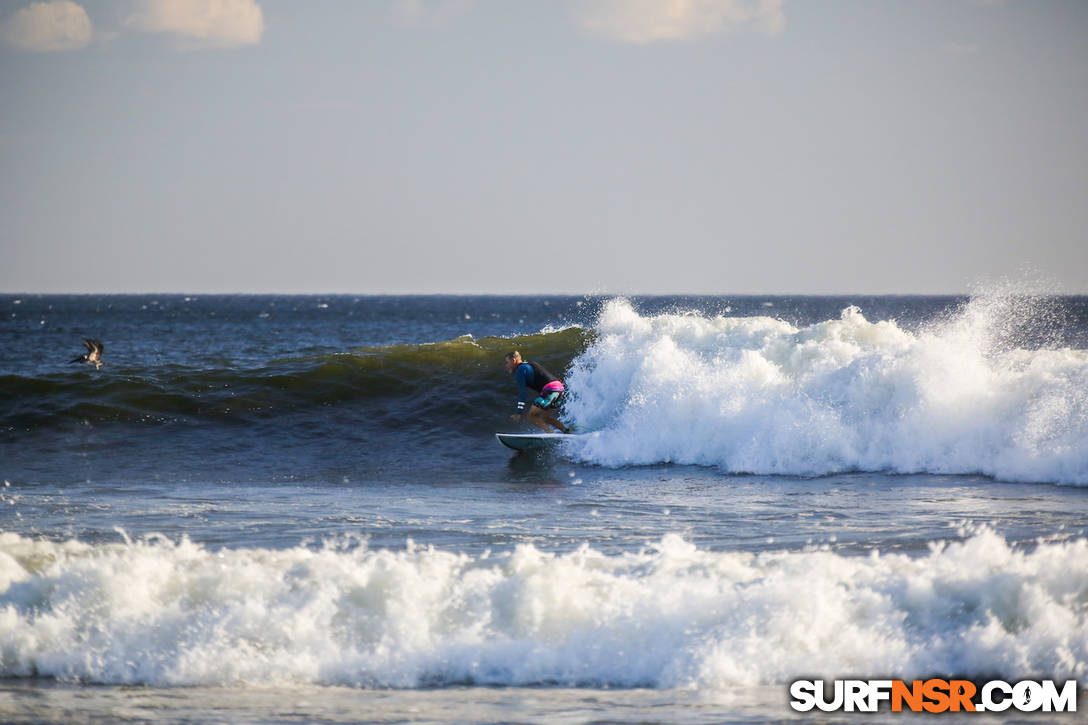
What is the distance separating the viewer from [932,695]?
22.0 ft

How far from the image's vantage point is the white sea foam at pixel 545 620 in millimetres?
7121

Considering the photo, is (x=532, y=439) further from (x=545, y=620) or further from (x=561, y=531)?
(x=545, y=620)

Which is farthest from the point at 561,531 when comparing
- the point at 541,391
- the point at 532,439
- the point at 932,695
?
the point at 541,391

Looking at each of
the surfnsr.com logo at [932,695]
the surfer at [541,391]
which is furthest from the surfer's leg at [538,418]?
the surfnsr.com logo at [932,695]

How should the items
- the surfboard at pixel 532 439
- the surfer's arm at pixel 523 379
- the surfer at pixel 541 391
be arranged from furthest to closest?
the surfboard at pixel 532 439
the surfer at pixel 541 391
the surfer's arm at pixel 523 379

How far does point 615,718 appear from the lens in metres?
6.29

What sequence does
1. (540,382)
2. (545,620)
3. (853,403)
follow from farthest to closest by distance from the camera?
1. (853,403)
2. (540,382)
3. (545,620)

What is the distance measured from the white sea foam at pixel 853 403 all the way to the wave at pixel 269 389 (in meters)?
2.97

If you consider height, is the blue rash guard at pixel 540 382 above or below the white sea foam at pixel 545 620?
above

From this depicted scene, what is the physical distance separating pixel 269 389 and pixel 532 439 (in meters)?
6.98

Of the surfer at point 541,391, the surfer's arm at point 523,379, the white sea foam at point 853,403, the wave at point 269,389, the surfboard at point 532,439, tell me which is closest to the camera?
the white sea foam at point 853,403

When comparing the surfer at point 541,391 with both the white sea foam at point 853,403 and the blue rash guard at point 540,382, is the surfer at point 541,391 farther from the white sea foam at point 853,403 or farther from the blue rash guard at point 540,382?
the white sea foam at point 853,403

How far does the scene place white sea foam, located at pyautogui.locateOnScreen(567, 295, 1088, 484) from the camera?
1472cm

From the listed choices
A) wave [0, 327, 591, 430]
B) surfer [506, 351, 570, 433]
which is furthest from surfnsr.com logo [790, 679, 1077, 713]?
wave [0, 327, 591, 430]
